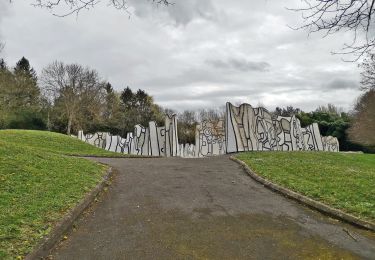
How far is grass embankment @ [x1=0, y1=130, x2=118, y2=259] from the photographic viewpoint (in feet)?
20.0

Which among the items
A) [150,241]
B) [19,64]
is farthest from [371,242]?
[19,64]

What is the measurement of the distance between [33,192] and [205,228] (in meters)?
3.94

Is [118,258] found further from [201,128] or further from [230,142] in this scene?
[201,128]

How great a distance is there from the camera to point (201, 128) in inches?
1414

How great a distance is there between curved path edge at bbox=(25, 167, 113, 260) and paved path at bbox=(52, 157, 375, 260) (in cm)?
15

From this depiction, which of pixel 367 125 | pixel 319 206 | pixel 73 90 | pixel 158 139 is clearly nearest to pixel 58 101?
pixel 73 90

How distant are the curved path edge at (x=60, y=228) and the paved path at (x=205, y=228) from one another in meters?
0.15

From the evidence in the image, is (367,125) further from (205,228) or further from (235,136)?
(205,228)

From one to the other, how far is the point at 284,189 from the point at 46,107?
162ft

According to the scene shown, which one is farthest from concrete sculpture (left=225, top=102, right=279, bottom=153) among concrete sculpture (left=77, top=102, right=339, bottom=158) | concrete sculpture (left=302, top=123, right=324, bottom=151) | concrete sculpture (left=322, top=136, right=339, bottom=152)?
concrete sculpture (left=322, top=136, right=339, bottom=152)

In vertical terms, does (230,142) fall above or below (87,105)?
below

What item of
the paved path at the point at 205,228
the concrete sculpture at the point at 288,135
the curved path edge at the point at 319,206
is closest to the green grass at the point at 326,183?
the curved path edge at the point at 319,206

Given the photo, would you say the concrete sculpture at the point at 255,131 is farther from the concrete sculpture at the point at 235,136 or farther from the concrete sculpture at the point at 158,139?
the concrete sculpture at the point at 158,139

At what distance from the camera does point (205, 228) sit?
23.6 feet
